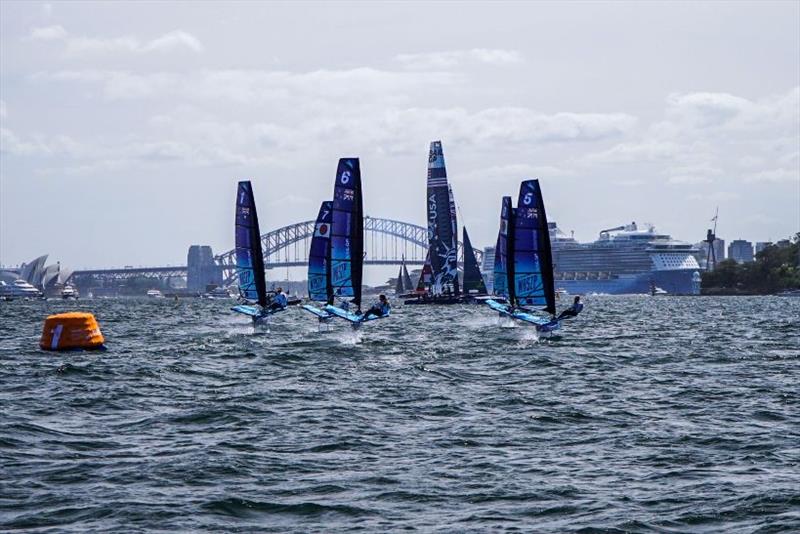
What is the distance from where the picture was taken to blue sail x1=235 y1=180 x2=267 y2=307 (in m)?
47.9

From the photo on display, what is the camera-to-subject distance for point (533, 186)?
1655 inches

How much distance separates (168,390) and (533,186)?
20929 mm

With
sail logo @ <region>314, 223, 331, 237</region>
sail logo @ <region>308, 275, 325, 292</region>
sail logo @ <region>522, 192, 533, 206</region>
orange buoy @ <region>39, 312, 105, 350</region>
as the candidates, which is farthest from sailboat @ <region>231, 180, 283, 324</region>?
orange buoy @ <region>39, 312, 105, 350</region>

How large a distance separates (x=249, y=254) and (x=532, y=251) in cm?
1178

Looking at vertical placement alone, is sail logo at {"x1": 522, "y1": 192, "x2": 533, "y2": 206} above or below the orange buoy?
above

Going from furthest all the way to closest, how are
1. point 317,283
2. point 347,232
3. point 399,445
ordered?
point 317,283 < point 347,232 < point 399,445

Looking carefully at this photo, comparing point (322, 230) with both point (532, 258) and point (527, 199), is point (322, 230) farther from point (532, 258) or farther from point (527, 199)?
point (532, 258)

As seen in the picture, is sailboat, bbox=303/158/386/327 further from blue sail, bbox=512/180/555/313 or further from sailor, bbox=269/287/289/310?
blue sail, bbox=512/180/555/313

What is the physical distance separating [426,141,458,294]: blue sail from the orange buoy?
217 feet

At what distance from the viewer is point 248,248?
48719mm

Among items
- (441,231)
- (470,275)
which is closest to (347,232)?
(441,231)

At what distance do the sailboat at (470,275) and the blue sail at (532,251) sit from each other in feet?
201

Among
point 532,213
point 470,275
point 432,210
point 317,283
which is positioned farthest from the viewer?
point 470,275

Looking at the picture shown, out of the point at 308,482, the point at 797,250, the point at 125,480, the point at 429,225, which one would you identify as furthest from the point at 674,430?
the point at 797,250
